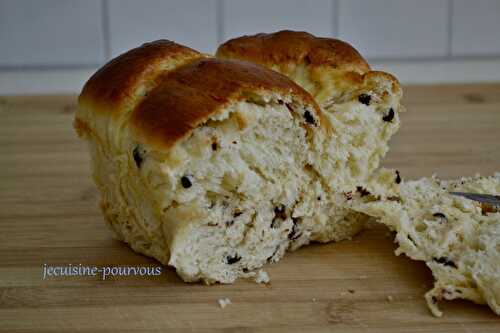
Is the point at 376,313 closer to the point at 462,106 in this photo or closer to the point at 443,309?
the point at 443,309

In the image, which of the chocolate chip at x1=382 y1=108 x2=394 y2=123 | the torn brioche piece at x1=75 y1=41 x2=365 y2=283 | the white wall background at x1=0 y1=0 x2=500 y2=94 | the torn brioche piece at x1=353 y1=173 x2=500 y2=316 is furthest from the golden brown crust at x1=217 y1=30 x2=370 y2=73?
the white wall background at x1=0 y1=0 x2=500 y2=94

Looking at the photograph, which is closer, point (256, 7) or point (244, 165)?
point (244, 165)

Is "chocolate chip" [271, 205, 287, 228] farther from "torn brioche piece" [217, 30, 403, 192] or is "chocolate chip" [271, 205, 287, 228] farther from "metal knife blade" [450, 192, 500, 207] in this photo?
"metal knife blade" [450, 192, 500, 207]

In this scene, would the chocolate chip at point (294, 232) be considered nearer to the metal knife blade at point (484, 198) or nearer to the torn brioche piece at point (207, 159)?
the torn brioche piece at point (207, 159)

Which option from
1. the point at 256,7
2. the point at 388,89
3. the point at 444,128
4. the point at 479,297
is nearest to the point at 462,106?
the point at 444,128

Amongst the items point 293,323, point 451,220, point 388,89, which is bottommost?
point 293,323

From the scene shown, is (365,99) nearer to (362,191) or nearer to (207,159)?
(362,191)

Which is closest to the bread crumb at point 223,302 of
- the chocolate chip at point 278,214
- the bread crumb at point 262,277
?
the bread crumb at point 262,277
